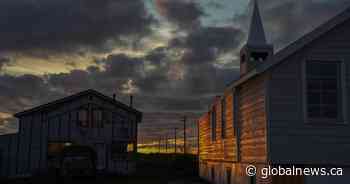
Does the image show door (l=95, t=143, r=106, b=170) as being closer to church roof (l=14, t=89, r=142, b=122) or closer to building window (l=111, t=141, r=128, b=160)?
building window (l=111, t=141, r=128, b=160)

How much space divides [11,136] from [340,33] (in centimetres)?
2510

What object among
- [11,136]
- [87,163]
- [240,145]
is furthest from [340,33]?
[11,136]

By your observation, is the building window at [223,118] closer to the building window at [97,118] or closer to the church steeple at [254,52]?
the church steeple at [254,52]

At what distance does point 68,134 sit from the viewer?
32.7 meters

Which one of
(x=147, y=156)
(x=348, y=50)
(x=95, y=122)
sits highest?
(x=348, y=50)

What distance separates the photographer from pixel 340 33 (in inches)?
657

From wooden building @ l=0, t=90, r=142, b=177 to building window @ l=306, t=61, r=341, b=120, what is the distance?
63.2 ft

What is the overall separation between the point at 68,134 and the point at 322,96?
21.2m

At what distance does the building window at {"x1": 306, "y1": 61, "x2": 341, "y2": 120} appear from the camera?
16.2 m

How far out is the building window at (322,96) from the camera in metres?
16.2

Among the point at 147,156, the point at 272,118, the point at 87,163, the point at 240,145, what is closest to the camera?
the point at 272,118

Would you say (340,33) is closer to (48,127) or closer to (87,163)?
(87,163)

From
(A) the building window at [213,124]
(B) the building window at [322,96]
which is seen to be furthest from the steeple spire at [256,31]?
(B) the building window at [322,96]

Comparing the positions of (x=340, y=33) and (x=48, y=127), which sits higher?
(x=340, y=33)
